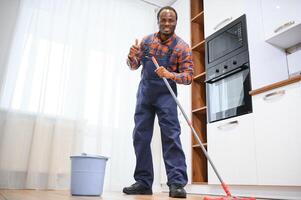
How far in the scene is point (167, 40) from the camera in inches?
74.1

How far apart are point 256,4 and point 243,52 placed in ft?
1.30

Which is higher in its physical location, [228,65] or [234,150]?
[228,65]

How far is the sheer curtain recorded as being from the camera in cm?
235

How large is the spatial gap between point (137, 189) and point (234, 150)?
817 millimetres

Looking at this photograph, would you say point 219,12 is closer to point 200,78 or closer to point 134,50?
point 200,78

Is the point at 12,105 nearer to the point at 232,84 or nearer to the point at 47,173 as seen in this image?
the point at 47,173

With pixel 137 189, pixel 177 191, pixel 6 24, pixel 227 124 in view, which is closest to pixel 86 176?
pixel 137 189

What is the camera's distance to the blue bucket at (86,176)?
1574 millimetres

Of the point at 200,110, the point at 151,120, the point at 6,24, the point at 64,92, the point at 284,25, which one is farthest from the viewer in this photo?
the point at 200,110

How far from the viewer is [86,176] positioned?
1.58m

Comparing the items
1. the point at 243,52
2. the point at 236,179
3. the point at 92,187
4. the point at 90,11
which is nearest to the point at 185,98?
the point at 243,52

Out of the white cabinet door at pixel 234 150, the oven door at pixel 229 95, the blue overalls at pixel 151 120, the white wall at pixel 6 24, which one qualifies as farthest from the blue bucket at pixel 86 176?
the white wall at pixel 6 24

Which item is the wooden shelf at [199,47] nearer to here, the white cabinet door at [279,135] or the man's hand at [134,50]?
the white cabinet door at [279,135]

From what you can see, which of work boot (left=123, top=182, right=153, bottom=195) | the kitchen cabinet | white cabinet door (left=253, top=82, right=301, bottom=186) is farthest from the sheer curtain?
the kitchen cabinet
